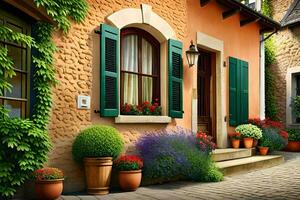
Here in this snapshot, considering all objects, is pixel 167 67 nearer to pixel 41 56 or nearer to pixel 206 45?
pixel 206 45

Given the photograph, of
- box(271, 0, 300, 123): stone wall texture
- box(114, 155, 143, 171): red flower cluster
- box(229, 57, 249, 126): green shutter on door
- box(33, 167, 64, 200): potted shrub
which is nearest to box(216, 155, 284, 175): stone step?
box(229, 57, 249, 126): green shutter on door

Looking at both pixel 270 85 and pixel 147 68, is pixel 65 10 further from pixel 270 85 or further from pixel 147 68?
pixel 270 85

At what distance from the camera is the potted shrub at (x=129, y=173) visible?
619cm

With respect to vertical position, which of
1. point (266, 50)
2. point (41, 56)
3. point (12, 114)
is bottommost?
point (12, 114)

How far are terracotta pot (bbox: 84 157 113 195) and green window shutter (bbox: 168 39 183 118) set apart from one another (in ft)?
8.00

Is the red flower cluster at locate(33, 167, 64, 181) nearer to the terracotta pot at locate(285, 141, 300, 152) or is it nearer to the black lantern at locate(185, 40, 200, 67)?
the black lantern at locate(185, 40, 200, 67)

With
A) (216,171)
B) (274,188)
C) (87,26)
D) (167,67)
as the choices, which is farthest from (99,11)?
(274,188)

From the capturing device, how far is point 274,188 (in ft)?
21.4

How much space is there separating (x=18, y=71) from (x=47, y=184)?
1.75 metres

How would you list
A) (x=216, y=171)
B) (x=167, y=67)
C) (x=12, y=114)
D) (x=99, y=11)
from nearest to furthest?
1. (x=12, y=114)
2. (x=99, y=11)
3. (x=216, y=171)
4. (x=167, y=67)

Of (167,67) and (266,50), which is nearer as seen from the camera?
(167,67)

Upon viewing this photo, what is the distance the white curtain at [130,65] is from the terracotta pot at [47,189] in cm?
261

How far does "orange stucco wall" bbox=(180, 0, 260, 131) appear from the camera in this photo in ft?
A: 29.3

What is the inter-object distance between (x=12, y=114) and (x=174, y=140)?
9.90ft
